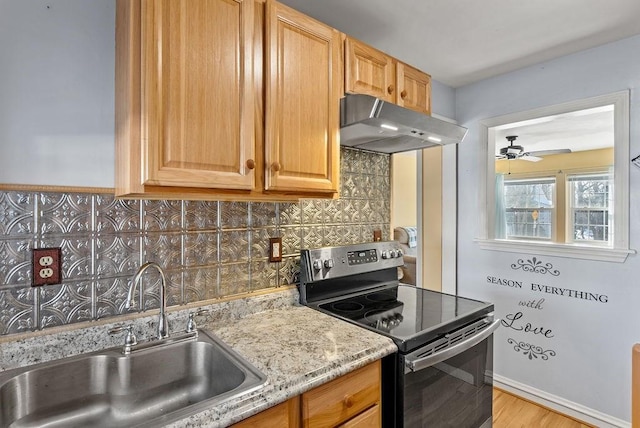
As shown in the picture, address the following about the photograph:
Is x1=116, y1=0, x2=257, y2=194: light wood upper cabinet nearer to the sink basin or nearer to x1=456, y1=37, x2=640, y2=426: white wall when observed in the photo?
the sink basin

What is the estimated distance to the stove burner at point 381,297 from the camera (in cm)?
186

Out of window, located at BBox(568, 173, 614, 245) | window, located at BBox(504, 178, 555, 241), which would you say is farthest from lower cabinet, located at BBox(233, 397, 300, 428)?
window, located at BBox(568, 173, 614, 245)

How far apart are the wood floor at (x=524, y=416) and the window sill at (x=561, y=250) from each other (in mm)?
1065

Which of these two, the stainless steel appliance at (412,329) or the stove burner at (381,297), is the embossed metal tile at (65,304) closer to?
the stainless steel appliance at (412,329)

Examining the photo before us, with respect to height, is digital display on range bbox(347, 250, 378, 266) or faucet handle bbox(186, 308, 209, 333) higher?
digital display on range bbox(347, 250, 378, 266)

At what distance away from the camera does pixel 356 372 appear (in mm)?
1171

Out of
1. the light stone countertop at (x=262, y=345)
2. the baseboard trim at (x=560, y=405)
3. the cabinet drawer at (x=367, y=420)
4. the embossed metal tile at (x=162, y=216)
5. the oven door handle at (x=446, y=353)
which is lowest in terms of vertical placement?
the baseboard trim at (x=560, y=405)

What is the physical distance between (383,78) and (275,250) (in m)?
1.03

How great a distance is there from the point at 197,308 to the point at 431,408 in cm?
102

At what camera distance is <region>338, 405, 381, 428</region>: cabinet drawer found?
1.16 metres

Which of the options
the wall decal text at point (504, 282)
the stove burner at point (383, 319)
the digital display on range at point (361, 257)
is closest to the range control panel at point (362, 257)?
the digital display on range at point (361, 257)

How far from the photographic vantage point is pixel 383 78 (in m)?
1.75

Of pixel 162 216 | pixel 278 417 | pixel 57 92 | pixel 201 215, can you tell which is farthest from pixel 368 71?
pixel 278 417

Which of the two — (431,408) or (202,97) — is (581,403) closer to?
(431,408)
